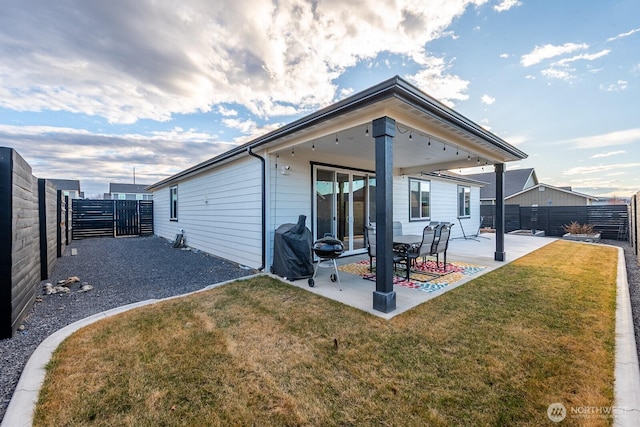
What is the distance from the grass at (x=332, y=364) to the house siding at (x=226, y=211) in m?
2.51

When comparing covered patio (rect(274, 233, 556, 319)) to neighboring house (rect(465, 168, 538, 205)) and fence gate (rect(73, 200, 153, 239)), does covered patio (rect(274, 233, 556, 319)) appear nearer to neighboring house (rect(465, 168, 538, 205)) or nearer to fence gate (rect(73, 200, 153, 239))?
fence gate (rect(73, 200, 153, 239))

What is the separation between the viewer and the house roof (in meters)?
3.33

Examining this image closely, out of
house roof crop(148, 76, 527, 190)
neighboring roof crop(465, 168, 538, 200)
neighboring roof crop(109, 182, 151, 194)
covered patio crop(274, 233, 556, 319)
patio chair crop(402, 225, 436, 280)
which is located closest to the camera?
house roof crop(148, 76, 527, 190)

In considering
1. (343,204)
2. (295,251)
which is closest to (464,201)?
(343,204)

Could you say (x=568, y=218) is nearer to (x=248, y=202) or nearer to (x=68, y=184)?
(x=248, y=202)

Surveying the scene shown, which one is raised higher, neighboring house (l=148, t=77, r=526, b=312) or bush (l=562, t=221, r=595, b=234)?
neighboring house (l=148, t=77, r=526, b=312)

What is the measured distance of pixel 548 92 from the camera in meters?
7.39

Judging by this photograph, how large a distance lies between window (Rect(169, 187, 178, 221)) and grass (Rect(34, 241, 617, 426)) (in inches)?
337

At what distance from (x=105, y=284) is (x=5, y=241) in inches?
101

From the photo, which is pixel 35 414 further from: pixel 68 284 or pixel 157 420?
pixel 68 284

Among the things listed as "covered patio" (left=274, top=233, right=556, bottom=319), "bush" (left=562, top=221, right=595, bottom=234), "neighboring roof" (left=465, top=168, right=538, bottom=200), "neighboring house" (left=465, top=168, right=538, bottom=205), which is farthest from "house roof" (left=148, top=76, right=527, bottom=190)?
"neighboring roof" (left=465, top=168, right=538, bottom=200)

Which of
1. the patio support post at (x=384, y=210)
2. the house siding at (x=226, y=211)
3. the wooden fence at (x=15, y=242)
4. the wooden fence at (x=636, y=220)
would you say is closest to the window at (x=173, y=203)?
the house siding at (x=226, y=211)

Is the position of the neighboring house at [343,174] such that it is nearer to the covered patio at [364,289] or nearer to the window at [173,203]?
the covered patio at [364,289]

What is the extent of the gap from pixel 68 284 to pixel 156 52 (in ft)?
16.5
